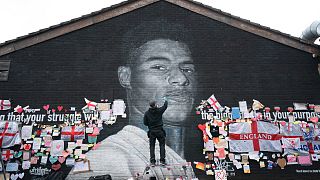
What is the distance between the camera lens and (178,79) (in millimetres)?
12727

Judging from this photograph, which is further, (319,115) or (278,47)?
(278,47)

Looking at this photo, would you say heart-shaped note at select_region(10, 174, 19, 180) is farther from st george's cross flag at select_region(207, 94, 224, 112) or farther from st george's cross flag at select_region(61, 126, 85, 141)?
st george's cross flag at select_region(207, 94, 224, 112)

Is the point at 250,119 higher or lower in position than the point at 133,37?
lower

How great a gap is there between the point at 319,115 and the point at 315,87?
3.68ft

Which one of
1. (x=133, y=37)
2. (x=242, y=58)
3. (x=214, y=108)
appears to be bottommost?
(x=214, y=108)

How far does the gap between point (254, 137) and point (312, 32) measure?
5640 millimetres

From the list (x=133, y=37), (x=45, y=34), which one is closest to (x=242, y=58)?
(x=133, y=37)

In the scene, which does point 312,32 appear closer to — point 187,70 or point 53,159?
point 187,70

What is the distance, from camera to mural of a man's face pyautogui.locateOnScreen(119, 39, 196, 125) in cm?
1236

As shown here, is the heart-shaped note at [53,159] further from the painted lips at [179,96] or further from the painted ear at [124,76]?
the painted lips at [179,96]

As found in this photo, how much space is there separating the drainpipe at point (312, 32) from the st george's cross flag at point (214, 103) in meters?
5.51

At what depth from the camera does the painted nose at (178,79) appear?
499 inches

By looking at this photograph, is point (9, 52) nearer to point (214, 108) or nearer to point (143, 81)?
point (143, 81)

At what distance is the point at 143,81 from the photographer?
1264 cm
